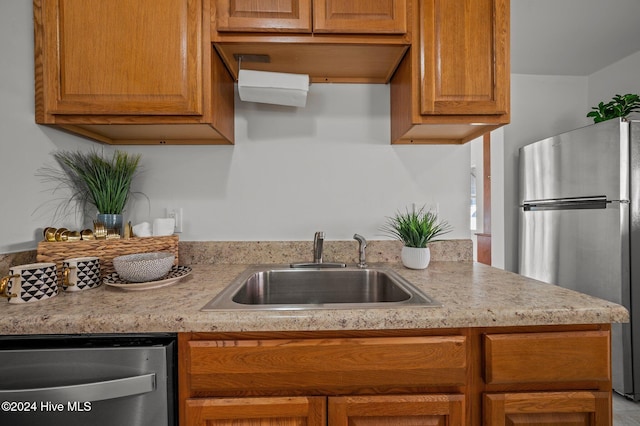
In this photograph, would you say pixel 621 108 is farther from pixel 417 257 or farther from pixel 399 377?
pixel 399 377

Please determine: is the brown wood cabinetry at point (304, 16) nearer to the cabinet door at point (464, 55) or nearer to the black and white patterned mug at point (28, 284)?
the cabinet door at point (464, 55)

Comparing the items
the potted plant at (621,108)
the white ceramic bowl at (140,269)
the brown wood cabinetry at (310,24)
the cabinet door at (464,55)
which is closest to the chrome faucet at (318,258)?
the white ceramic bowl at (140,269)

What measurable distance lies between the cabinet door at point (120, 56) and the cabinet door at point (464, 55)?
35.0 inches

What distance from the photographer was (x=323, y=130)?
5.02ft

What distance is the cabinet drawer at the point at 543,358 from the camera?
80 centimetres

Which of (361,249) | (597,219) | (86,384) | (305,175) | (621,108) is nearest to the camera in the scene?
(86,384)

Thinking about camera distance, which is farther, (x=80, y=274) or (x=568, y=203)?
(x=568, y=203)

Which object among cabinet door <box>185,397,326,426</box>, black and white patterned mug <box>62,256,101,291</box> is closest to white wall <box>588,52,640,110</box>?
cabinet door <box>185,397,326,426</box>

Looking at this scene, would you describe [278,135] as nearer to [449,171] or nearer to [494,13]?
[449,171]

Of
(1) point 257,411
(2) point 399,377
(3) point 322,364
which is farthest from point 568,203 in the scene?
(1) point 257,411

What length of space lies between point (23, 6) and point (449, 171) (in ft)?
6.35

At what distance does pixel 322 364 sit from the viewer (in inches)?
30.8

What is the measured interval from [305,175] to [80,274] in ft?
3.27

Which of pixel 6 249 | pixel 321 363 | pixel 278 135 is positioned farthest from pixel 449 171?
pixel 6 249
